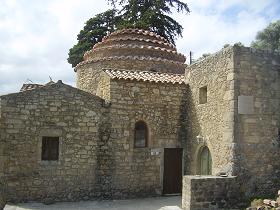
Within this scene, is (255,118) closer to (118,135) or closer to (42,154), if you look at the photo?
(118,135)

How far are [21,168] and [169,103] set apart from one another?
17.2 feet

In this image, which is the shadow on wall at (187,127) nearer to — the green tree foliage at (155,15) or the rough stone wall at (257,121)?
the rough stone wall at (257,121)

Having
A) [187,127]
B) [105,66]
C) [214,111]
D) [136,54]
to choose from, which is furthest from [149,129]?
[136,54]

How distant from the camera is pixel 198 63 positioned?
1140cm

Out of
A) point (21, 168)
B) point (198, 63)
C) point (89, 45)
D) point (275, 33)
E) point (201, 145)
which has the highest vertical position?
point (275, 33)

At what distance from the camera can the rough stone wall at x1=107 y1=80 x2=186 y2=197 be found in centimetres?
1092

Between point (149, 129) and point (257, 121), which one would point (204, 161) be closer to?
point (149, 129)

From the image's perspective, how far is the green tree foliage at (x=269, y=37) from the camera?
2686 cm

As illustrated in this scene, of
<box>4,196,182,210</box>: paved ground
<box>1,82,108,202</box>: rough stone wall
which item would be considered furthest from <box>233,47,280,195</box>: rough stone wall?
<box>1,82,108,202</box>: rough stone wall

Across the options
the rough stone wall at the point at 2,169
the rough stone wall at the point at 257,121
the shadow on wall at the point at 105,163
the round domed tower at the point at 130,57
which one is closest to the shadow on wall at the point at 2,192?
the rough stone wall at the point at 2,169

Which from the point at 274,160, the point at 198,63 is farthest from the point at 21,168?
the point at 274,160

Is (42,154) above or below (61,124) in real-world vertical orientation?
below

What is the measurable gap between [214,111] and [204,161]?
5.91 feet

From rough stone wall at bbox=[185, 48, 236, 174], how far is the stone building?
31mm
